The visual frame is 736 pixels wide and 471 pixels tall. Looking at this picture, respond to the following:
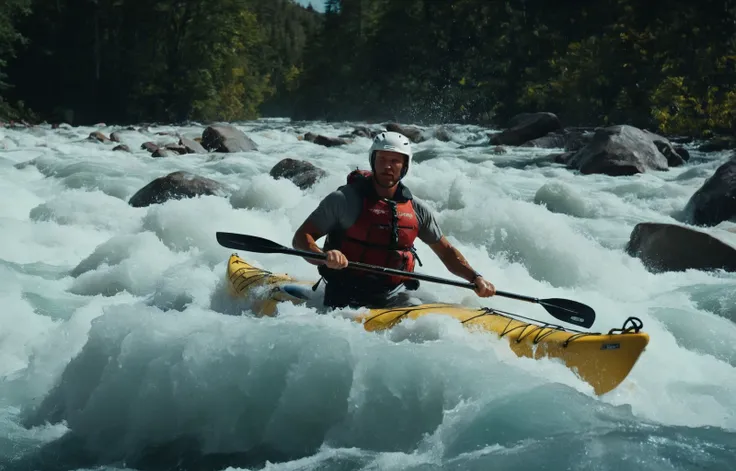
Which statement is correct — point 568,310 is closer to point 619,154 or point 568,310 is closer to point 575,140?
point 619,154

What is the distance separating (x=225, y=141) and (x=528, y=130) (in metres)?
7.56

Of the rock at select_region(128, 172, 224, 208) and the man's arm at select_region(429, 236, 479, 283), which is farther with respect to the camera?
the rock at select_region(128, 172, 224, 208)

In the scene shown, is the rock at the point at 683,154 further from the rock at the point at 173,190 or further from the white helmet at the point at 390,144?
the white helmet at the point at 390,144

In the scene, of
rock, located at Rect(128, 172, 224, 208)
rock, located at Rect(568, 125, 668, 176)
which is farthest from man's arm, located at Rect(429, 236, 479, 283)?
rock, located at Rect(568, 125, 668, 176)

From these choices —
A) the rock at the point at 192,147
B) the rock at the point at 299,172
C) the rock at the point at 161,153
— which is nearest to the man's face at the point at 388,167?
the rock at the point at 299,172

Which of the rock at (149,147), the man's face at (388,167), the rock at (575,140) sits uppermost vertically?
the man's face at (388,167)

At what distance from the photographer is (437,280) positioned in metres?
4.55

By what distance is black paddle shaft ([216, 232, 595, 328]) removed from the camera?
4480mm

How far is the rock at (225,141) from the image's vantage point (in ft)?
51.0

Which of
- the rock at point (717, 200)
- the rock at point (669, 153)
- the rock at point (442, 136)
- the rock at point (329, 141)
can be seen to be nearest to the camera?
the rock at point (717, 200)

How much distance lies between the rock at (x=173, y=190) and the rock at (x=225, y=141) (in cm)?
633

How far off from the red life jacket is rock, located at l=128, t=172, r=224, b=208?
4608 millimetres

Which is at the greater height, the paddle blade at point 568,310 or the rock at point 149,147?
the paddle blade at point 568,310

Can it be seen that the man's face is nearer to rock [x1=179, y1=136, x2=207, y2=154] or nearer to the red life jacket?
the red life jacket
